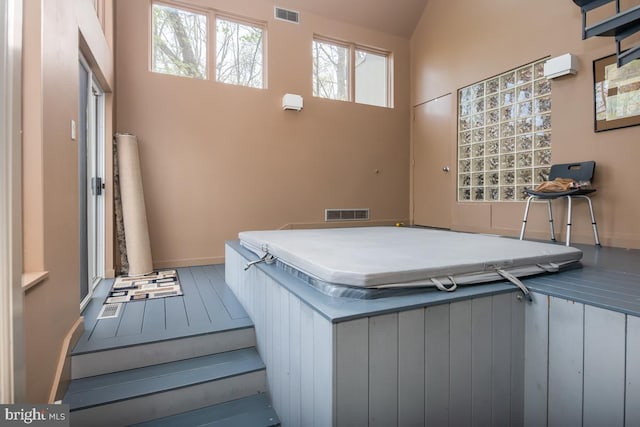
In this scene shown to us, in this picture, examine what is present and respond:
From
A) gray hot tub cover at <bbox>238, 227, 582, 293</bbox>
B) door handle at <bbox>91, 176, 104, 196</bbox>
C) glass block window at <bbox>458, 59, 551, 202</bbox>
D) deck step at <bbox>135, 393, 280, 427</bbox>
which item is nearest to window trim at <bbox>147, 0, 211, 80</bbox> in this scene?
door handle at <bbox>91, 176, 104, 196</bbox>

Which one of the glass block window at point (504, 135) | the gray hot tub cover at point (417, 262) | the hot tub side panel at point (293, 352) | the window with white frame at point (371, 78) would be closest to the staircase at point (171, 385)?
the hot tub side panel at point (293, 352)

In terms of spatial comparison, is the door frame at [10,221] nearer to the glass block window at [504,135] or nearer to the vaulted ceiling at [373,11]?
the vaulted ceiling at [373,11]

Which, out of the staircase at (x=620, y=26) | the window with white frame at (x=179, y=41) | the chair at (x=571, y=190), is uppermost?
the window with white frame at (x=179, y=41)

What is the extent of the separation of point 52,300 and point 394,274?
4.46 feet

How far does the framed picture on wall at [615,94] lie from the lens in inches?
104

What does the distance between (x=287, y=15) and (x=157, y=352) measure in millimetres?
3843

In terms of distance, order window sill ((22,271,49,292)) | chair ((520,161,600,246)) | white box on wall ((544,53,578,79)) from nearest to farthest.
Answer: window sill ((22,271,49,292)) → chair ((520,161,600,246)) → white box on wall ((544,53,578,79))

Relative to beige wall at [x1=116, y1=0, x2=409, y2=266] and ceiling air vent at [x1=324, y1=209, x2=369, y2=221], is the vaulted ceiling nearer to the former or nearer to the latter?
beige wall at [x1=116, y1=0, x2=409, y2=266]

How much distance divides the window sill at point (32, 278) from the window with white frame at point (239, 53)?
297 centimetres

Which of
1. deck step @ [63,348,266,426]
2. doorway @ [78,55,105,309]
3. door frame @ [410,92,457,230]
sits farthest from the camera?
door frame @ [410,92,457,230]

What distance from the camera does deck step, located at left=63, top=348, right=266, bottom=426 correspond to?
1.37 meters

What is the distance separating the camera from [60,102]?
151 centimetres

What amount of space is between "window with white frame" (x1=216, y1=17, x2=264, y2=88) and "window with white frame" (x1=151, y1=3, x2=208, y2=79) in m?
0.17

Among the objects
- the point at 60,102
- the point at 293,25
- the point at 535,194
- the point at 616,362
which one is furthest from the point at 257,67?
the point at 616,362
